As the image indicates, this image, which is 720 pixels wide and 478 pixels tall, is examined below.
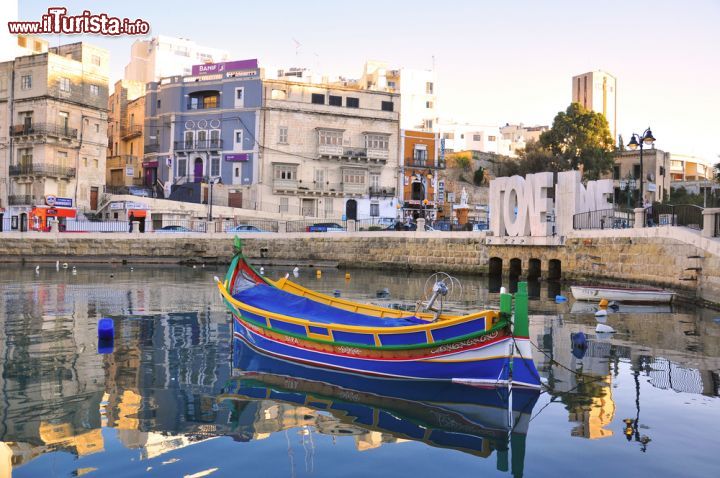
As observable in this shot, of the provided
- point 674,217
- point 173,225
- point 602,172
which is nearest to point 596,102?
point 602,172

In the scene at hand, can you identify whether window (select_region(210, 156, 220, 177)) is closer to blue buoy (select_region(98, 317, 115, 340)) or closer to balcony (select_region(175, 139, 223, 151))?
balcony (select_region(175, 139, 223, 151))

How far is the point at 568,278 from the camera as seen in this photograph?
3241 cm

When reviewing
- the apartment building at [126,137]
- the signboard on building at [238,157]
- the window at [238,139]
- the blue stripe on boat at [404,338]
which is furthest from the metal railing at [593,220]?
the apartment building at [126,137]

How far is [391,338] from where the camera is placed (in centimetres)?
1173

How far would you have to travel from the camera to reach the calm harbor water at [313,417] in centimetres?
810

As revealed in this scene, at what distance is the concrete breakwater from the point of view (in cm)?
2459

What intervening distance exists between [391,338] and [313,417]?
2.31 m

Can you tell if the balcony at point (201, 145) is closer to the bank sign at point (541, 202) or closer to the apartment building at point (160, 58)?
the apartment building at point (160, 58)

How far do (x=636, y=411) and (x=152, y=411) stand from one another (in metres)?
7.49

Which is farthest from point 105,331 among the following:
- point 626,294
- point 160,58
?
point 160,58

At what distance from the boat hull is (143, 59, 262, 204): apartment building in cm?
4972

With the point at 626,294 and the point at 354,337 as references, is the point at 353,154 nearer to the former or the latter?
the point at 626,294

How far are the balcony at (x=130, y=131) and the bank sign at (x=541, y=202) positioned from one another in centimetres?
4371

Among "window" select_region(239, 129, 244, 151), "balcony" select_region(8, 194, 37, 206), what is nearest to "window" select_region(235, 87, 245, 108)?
"window" select_region(239, 129, 244, 151)
